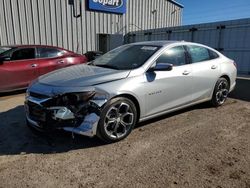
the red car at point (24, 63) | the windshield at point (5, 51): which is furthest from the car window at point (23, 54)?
the windshield at point (5, 51)

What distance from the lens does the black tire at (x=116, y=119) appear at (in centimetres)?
351

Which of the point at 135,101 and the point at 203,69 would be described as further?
the point at 203,69

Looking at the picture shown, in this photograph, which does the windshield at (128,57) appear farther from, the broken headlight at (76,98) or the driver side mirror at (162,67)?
the broken headlight at (76,98)

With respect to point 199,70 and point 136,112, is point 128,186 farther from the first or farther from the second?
point 199,70

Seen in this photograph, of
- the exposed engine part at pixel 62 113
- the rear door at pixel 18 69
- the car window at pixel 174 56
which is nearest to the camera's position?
the exposed engine part at pixel 62 113

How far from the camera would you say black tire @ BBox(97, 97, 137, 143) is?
11.5 ft

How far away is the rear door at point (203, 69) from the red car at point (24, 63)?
4333 mm

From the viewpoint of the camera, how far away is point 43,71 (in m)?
7.28

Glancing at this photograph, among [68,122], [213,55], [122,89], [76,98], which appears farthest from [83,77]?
[213,55]

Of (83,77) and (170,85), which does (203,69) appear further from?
(83,77)

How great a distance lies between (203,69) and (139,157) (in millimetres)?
2611

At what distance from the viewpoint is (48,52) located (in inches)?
297

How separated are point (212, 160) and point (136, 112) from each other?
1.32 metres

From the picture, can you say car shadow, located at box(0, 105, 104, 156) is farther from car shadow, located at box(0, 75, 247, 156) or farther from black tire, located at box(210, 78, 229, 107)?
black tire, located at box(210, 78, 229, 107)
